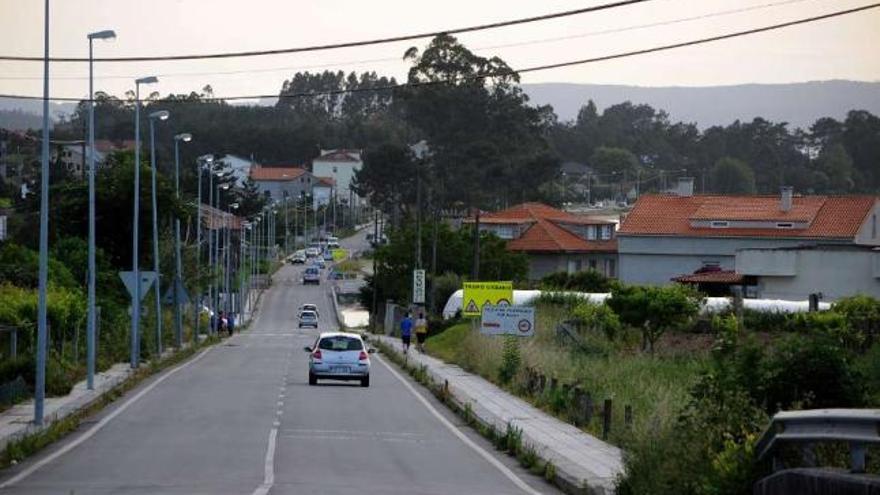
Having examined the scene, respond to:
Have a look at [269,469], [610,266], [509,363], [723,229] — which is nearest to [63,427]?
[269,469]

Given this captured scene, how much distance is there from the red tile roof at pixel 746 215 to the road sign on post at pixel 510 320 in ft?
160

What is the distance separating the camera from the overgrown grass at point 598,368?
27828 mm

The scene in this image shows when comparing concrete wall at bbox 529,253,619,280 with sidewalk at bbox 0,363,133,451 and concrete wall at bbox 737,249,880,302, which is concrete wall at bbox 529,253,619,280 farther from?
sidewalk at bbox 0,363,133,451

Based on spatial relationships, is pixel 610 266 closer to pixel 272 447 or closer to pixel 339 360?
pixel 339 360

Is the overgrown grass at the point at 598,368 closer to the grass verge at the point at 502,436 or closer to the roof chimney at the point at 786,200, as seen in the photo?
the grass verge at the point at 502,436

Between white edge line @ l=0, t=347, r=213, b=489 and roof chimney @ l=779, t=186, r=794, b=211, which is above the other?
roof chimney @ l=779, t=186, r=794, b=211

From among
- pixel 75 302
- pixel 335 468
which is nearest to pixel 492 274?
pixel 75 302

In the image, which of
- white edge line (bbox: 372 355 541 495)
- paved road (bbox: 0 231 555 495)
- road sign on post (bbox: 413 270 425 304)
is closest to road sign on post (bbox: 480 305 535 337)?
white edge line (bbox: 372 355 541 495)

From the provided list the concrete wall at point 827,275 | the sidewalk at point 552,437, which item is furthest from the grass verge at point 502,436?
the concrete wall at point 827,275

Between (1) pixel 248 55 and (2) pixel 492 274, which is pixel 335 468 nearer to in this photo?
(1) pixel 248 55

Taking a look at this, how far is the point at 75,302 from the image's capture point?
158 feet

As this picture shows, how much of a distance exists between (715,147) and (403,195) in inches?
2591

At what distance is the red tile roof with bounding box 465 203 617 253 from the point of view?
113 metres

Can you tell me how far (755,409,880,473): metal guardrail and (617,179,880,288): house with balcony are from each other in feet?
255
